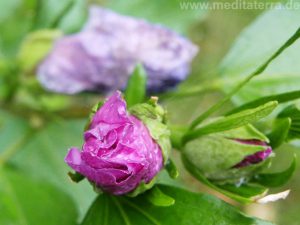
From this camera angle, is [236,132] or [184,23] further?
[184,23]

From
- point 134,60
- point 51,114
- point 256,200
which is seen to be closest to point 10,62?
point 51,114

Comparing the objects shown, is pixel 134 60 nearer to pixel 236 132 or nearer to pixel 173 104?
pixel 236 132

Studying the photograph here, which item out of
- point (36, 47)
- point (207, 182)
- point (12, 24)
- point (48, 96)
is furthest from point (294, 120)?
point (12, 24)

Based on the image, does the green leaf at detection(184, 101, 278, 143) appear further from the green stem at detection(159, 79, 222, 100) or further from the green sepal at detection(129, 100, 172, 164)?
the green stem at detection(159, 79, 222, 100)

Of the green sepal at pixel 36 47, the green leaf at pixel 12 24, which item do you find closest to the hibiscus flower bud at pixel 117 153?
the green sepal at pixel 36 47

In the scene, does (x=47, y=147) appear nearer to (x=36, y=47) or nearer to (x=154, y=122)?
(x=36, y=47)

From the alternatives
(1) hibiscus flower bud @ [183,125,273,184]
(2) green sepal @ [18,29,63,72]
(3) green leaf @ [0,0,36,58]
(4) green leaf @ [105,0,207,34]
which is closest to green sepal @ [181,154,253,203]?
(1) hibiscus flower bud @ [183,125,273,184]
